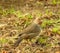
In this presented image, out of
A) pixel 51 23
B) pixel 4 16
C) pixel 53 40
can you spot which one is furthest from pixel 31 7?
pixel 53 40

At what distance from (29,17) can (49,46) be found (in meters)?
2.35

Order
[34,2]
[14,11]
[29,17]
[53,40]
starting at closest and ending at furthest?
[53,40] < [29,17] < [14,11] < [34,2]

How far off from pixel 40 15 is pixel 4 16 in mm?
1163

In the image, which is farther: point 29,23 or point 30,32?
Answer: point 29,23

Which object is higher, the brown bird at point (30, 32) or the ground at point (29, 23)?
the brown bird at point (30, 32)

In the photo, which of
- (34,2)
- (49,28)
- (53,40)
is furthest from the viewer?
(34,2)

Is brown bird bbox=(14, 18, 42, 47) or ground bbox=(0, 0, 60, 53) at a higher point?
brown bird bbox=(14, 18, 42, 47)

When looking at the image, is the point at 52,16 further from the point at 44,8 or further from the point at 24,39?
the point at 24,39

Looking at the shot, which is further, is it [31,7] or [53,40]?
[31,7]

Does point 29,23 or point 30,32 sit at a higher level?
point 30,32

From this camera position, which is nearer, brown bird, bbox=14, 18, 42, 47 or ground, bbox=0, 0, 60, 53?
brown bird, bbox=14, 18, 42, 47

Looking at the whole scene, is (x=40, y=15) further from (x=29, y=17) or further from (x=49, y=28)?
(x=49, y=28)

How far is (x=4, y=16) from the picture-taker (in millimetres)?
11727

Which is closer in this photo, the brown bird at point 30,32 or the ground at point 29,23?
the brown bird at point 30,32
